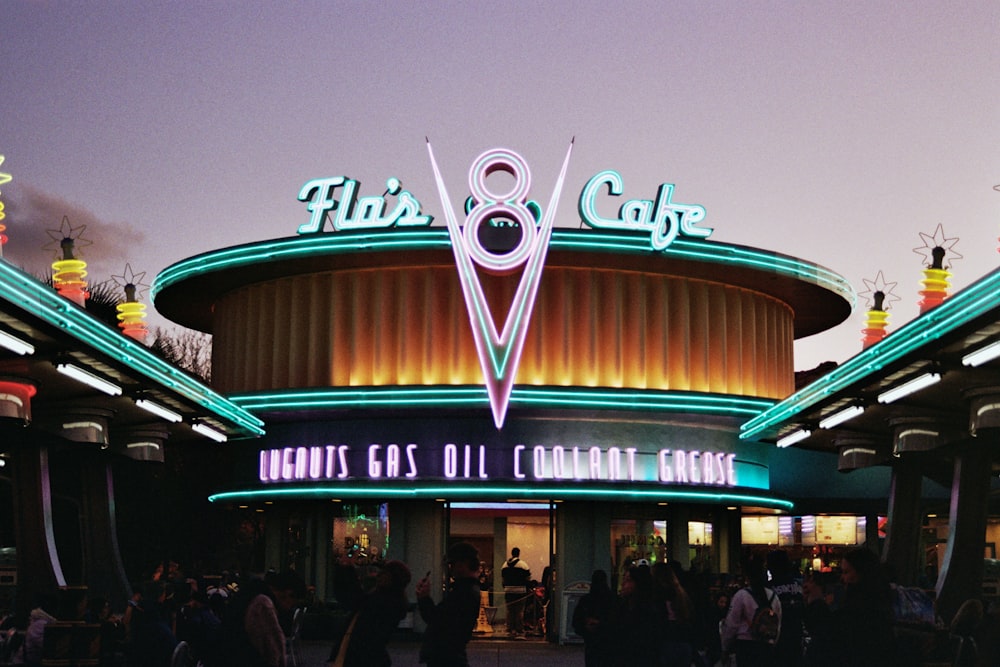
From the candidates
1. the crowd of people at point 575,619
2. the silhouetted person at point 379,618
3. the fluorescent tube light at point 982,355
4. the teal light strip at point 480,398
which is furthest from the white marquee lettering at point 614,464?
the silhouetted person at point 379,618

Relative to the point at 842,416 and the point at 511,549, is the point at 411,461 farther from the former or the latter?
the point at 842,416

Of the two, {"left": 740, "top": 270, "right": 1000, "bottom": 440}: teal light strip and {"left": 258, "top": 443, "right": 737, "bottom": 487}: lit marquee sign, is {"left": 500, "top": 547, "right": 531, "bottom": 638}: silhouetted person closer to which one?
{"left": 258, "top": 443, "right": 737, "bottom": 487}: lit marquee sign

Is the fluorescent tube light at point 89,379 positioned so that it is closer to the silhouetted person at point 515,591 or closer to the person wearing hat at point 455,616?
the person wearing hat at point 455,616

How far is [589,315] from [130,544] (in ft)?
61.1

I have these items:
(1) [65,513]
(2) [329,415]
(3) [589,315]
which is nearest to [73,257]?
(2) [329,415]

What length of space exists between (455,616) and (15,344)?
8456 mm

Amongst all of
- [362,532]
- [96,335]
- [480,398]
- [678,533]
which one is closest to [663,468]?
[678,533]

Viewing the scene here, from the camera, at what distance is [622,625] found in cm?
1312

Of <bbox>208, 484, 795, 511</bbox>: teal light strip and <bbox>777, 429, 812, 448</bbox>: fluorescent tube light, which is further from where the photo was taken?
<bbox>208, 484, 795, 511</bbox>: teal light strip

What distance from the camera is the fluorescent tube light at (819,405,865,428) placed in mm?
22270

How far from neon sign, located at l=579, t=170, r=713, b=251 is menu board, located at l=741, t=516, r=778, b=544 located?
1090cm

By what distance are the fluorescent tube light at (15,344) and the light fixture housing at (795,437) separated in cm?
1518

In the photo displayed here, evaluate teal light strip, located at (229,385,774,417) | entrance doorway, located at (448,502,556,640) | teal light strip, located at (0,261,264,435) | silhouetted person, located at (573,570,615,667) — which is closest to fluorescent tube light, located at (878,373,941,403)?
silhouetted person, located at (573,570,615,667)

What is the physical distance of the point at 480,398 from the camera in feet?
95.8
